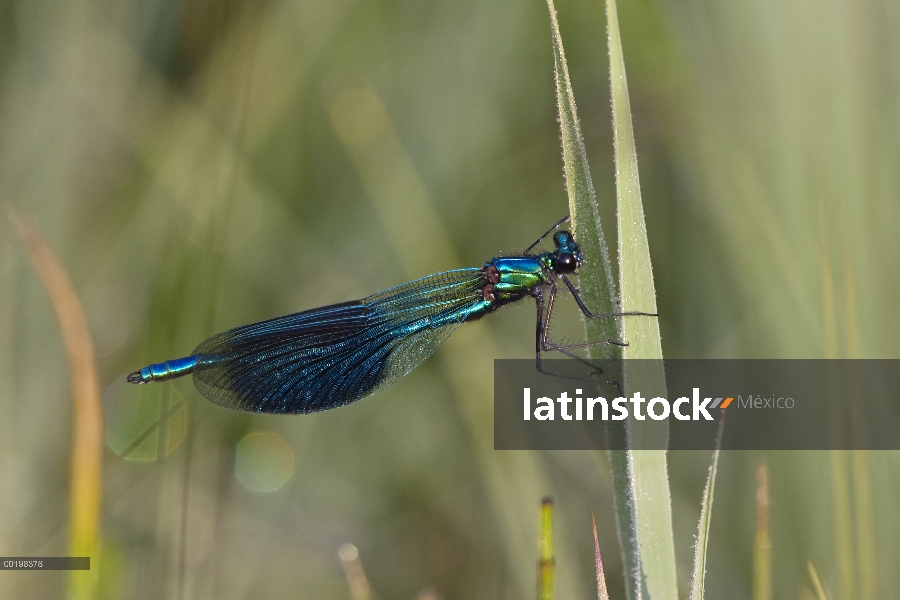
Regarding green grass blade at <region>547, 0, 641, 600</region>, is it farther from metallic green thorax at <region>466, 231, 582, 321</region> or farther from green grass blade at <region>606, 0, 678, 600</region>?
metallic green thorax at <region>466, 231, 582, 321</region>

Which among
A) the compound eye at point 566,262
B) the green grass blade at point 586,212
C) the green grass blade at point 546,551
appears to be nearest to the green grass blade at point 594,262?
the green grass blade at point 586,212

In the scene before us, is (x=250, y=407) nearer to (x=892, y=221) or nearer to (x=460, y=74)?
(x=460, y=74)

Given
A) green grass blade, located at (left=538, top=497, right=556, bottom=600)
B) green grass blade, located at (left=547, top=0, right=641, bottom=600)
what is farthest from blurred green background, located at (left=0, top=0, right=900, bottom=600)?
green grass blade, located at (left=538, top=497, right=556, bottom=600)

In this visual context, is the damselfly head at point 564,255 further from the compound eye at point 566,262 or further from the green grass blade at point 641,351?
the green grass blade at point 641,351

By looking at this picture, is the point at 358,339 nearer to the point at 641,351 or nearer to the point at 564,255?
the point at 564,255

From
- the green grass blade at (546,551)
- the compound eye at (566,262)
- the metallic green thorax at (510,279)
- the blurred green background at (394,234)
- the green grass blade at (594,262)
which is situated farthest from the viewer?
the metallic green thorax at (510,279)

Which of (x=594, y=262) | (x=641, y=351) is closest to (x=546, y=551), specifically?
(x=641, y=351)
